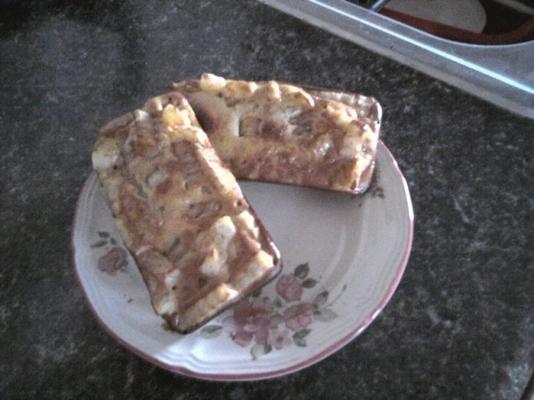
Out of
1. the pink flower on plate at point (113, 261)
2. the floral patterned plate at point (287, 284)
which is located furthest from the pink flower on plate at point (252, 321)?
the pink flower on plate at point (113, 261)

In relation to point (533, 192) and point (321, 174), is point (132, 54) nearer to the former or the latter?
point (321, 174)

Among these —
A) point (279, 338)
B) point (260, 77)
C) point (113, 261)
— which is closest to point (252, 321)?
point (279, 338)

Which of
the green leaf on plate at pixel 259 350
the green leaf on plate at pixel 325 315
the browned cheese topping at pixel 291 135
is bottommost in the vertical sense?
the green leaf on plate at pixel 259 350

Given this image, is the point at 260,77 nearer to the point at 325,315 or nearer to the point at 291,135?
the point at 291,135

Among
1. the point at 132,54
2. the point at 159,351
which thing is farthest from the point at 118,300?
the point at 132,54

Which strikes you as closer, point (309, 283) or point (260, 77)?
point (309, 283)

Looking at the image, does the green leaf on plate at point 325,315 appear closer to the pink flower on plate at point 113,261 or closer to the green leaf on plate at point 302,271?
the green leaf on plate at point 302,271
